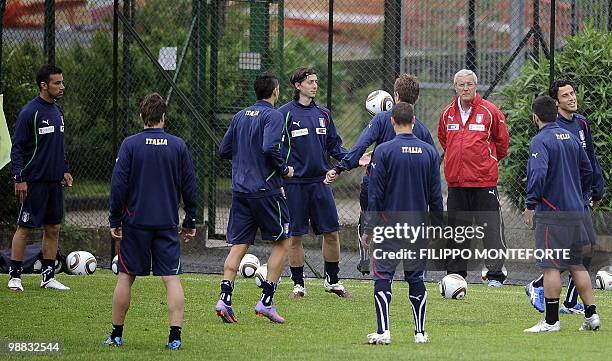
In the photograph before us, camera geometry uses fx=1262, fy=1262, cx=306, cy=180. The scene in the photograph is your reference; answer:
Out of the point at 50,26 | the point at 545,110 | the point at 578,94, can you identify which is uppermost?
A: the point at 50,26

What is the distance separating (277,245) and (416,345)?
2.07m

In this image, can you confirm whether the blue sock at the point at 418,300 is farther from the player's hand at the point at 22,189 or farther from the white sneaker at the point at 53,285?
the player's hand at the point at 22,189

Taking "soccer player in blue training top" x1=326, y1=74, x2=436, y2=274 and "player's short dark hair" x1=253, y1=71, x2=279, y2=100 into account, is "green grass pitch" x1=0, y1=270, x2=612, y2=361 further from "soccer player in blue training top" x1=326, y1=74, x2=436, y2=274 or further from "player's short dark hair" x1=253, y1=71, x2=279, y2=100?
"player's short dark hair" x1=253, y1=71, x2=279, y2=100

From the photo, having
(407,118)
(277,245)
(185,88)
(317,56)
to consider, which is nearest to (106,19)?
(185,88)

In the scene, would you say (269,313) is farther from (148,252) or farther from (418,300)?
(418,300)

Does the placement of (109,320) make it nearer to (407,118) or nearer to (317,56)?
(407,118)

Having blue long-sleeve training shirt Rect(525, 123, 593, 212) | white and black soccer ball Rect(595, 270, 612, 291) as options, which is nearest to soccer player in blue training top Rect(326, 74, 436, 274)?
blue long-sleeve training shirt Rect(525, 123, 593, 212)

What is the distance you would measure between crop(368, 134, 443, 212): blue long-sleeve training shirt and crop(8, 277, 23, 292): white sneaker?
15.3 feet

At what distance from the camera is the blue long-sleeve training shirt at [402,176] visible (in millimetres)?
9141

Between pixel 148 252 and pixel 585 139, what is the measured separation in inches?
168

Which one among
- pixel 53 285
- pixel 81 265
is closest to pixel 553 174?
pixel 53 285

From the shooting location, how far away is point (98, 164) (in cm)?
1705

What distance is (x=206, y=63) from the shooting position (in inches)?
651

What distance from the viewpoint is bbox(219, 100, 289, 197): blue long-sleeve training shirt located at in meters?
10.6
